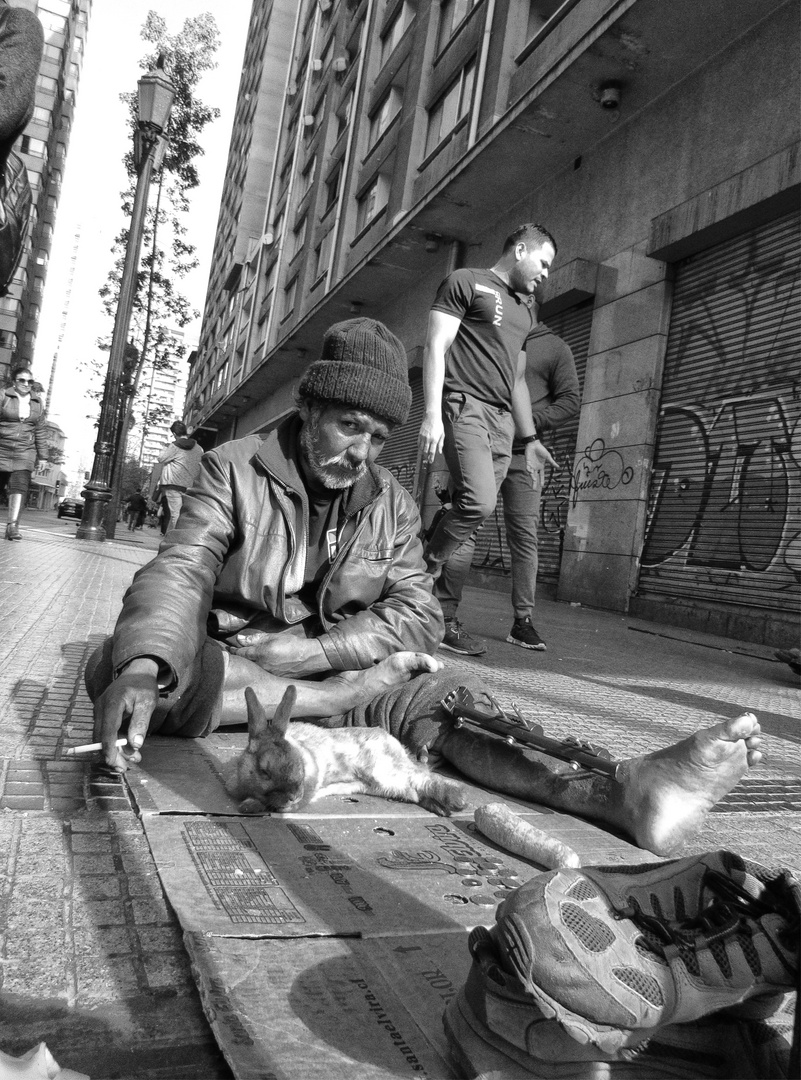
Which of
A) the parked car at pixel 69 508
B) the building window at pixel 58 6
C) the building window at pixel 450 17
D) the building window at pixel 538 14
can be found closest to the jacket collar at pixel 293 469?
the building window at pixel 538 14

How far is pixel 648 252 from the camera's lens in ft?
30.3

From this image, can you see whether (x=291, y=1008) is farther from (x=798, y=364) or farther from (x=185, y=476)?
(x=185, y=476)

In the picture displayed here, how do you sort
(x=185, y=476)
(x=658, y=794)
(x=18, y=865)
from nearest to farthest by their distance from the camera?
(x=18, y=865) < (x=658, y=794) < (x=185, y=476)

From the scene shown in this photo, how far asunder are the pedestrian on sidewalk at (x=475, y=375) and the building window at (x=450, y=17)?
40.4ft

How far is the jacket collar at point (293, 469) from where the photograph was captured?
2.75m

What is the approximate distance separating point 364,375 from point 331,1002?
195 centimetres

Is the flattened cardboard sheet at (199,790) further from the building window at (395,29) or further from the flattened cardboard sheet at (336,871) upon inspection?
the building window at (395,29)

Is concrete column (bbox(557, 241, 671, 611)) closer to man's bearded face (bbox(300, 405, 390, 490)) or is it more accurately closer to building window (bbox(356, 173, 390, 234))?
man's bearded face (bbox(300, 405, 390, 490))

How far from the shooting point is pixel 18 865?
1.54 meters

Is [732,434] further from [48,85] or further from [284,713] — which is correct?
[48,85]

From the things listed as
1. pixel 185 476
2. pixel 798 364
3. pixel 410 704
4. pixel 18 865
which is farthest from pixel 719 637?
pixel 185 476

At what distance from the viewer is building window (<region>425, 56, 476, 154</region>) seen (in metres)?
14.7

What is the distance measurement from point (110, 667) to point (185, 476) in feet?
40.3

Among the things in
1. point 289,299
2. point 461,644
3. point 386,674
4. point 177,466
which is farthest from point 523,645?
point 289,299
